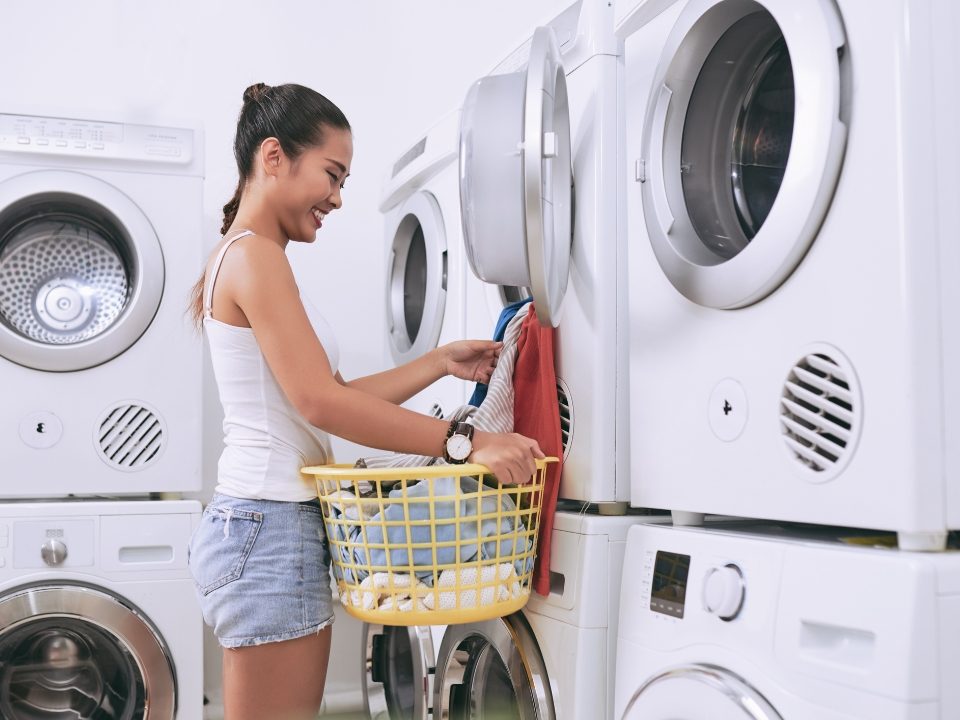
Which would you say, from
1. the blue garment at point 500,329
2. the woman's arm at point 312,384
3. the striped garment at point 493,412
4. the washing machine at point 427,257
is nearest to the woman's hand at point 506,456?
the woman's arm at point 312,384

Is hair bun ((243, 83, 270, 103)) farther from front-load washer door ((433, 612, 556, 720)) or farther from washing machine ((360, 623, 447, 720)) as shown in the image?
washing machine ((360, 623, 447, 720))

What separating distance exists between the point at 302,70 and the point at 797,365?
7.69 ft

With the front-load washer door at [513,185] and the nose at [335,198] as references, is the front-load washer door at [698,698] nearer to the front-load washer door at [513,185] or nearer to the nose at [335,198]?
the front-load washer door at [513,185]

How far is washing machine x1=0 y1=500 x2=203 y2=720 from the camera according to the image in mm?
1921

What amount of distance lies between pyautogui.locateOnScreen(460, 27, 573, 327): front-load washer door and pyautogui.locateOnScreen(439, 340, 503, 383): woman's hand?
0.78 ft

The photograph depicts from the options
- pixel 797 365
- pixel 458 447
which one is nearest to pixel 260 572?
pixel 458 447

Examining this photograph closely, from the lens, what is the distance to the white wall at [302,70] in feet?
8.77

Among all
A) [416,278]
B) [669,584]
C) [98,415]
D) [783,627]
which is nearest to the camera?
[783,627]

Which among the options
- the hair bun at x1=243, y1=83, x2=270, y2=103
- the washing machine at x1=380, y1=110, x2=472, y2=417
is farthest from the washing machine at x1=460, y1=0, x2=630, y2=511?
the washing machine at x1=380, y1=110, x2=472, y2=417

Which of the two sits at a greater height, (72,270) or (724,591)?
(72,270)

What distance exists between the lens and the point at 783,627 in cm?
99

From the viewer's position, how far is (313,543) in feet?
4.41

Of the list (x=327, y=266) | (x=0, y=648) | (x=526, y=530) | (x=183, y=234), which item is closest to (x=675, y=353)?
(x=526, y=530)

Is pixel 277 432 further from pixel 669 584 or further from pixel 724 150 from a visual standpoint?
pixel 724 150
